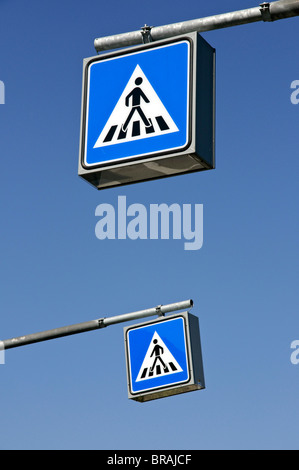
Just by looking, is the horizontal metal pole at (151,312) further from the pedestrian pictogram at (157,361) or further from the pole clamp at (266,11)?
the pole clamp at (266,11)

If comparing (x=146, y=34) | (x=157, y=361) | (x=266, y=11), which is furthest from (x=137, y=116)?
(x=157, y=361)

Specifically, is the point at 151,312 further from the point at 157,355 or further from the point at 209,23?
the point at 209,23

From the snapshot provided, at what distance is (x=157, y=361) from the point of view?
10.6 m

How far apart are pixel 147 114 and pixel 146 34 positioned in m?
0.76

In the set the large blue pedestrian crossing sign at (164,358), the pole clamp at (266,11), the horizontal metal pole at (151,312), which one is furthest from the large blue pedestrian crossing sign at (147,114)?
the horizontal metal pole at (151,312)

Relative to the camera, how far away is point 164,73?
5586 mm

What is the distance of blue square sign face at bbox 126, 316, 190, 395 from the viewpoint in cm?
1034

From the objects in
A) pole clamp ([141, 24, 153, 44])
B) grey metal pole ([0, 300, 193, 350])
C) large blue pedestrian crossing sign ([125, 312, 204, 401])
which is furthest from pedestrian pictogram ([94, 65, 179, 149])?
grey metal pole ([0, 300, 193, 350])

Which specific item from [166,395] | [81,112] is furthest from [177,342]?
[81,112]

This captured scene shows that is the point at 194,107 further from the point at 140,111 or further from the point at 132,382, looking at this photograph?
the point at 132,382

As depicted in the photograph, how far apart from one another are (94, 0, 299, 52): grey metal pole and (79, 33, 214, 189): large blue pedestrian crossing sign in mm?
181

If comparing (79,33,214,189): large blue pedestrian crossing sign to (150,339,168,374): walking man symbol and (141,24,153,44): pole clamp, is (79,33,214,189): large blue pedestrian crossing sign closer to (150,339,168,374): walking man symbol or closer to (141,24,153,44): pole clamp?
(141,24,153,44): pole clamp

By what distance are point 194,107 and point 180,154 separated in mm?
314

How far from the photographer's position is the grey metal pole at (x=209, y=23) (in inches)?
226
